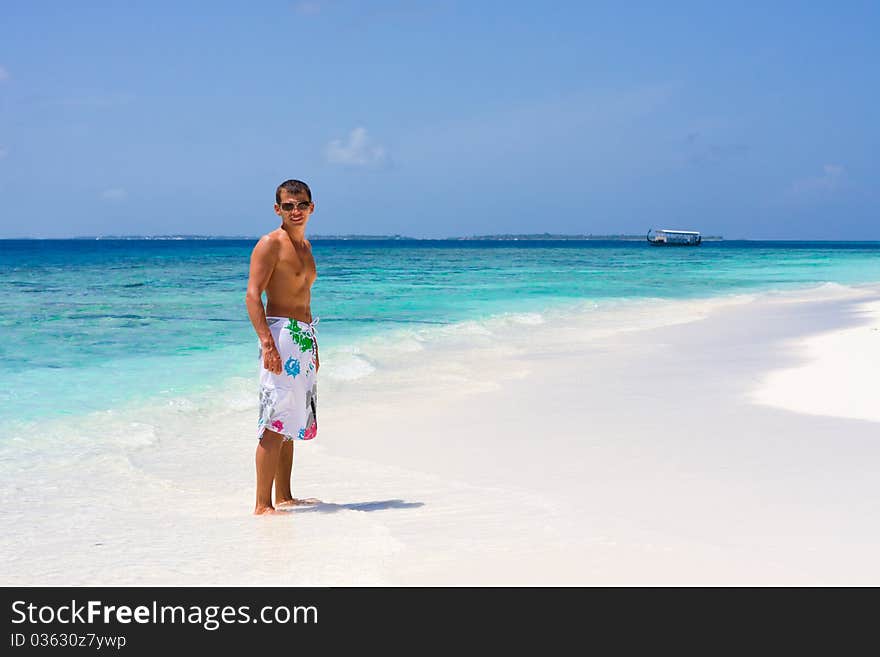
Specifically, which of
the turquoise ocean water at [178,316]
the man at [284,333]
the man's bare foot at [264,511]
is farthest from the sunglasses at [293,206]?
the turquoise ocean water at [178,316]

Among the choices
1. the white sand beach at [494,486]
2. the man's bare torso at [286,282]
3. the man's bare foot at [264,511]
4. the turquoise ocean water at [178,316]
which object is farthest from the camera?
the turquoise ocean water at [178,316]

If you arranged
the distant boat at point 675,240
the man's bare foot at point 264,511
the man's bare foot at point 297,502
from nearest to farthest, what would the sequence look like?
the man's bare foot at point 264,511
the man's bare foot at point 297,502
the distant boat at point 675,240

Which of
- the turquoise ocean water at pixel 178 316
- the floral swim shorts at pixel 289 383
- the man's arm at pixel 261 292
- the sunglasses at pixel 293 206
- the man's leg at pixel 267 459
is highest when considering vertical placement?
the sunglasses at pixel 293 206

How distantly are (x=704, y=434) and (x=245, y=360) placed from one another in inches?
261

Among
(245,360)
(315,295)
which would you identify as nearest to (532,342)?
(245,360)

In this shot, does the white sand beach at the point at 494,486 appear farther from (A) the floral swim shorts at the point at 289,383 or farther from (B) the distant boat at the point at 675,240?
(B) the distant boat at the point at 675,240

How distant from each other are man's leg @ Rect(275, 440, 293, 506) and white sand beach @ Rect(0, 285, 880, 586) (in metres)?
0.21

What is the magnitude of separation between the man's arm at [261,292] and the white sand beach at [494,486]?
2.69 feet

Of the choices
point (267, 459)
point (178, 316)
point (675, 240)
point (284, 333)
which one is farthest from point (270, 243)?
point (675, 240)

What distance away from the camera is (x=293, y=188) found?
450 cm

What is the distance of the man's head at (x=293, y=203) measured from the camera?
14.7 ft

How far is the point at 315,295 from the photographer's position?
25078 millimetres

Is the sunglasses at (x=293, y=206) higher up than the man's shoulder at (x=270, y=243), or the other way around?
the sunglasses at (x=293, y=206)

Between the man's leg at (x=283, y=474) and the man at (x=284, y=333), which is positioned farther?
the man's leg at (x=283, y=474)
